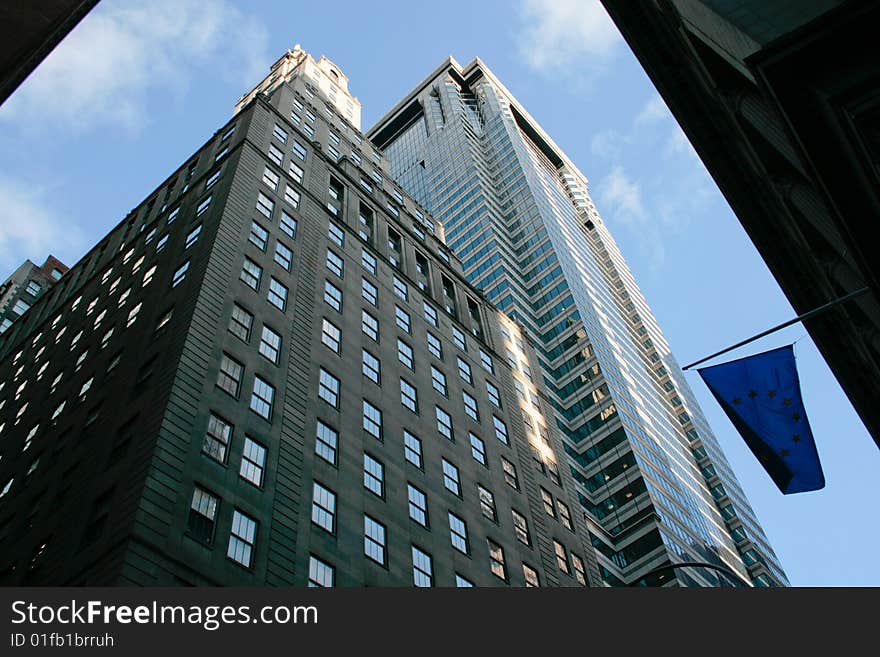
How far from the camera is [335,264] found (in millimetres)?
47656

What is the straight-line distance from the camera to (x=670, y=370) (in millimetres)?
134500

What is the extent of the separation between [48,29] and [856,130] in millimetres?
18862

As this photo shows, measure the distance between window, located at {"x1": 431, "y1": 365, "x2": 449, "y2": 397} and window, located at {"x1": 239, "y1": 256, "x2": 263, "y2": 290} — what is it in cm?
1285

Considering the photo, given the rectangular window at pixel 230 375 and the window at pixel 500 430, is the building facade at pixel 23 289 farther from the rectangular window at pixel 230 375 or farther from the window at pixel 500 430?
the rectangular window at pixel 230 375

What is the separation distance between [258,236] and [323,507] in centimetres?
1712

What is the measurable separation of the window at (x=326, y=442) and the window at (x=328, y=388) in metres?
1.73

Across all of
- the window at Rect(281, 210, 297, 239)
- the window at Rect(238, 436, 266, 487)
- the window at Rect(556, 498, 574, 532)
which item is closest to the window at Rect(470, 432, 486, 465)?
the window at Rect(556, 498, 574, 532)

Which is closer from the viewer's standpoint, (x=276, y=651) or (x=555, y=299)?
(x=276, y=651)

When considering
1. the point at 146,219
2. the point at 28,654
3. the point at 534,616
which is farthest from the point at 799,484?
the point at 146,219

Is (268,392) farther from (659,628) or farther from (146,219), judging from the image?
(146,219)

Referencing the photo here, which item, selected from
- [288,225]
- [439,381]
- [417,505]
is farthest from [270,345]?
[439,381]

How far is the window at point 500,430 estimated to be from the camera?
49644 mm

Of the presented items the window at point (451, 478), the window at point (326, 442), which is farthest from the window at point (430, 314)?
the window at point (326, 442)

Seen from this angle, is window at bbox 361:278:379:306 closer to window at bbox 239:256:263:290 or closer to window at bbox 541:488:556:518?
window at bbox 239:256:263:290
